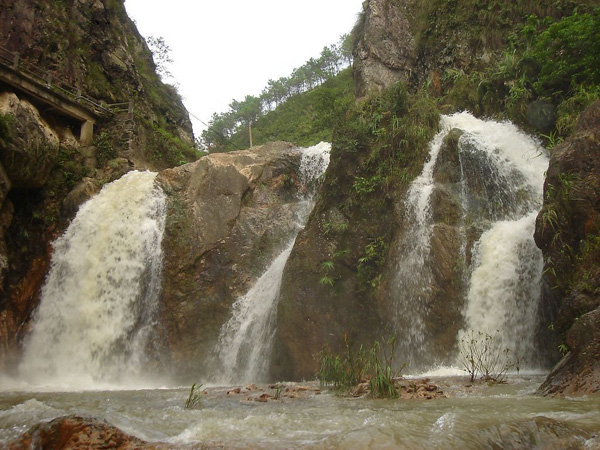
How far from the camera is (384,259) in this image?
12375 millimetres

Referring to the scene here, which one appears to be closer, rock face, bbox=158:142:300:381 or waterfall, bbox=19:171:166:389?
waterfall, bbox=19:171:166:389

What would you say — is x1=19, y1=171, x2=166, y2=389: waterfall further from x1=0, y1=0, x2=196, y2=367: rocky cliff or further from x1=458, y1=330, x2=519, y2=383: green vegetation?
x1=458, y1=330, x2=519, y2=383: green vegetation

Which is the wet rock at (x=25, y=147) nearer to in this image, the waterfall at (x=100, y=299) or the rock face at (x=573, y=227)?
the waterfall at (x=100, y=299)

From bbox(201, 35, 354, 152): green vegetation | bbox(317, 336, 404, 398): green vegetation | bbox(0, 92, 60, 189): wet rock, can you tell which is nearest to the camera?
bbox(317, 336, 404, 398): green vegetation

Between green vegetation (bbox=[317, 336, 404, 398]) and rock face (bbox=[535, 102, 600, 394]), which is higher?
rock face (bbox=[535, 102, 600, 394])

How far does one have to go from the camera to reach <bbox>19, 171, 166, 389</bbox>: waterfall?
539 inches

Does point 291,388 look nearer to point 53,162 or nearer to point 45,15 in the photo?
point 53,162

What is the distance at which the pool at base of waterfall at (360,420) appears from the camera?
3.51 meters

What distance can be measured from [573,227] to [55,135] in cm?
1780

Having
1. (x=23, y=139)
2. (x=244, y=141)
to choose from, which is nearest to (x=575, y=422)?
(x=23, y=139)

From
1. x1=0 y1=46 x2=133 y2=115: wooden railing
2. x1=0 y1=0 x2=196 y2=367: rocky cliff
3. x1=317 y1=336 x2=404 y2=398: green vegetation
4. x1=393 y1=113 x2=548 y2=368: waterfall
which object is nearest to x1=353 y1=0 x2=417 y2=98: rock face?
x1=393 y1=113 x2=548 y2=368: waterfall

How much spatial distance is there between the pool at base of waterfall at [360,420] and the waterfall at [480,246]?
2.36 metres

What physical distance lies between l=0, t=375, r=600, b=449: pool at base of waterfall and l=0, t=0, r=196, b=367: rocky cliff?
10.4 metres

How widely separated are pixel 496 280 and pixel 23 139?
50.0 feet
